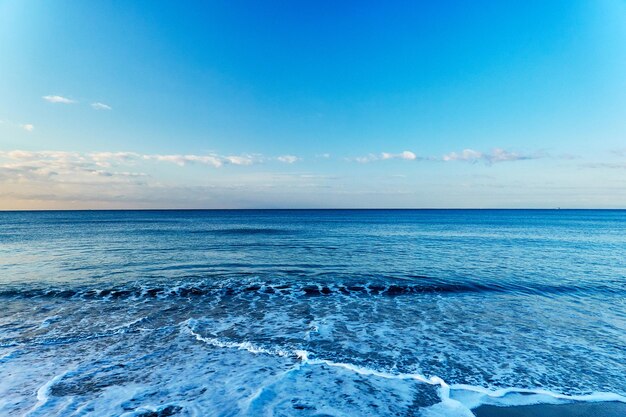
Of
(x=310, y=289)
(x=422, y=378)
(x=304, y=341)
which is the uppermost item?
(x=422, y=378)

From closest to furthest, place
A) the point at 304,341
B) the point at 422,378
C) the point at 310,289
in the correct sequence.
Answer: the point at 422,378, the point at 304,341, the point at 310,289

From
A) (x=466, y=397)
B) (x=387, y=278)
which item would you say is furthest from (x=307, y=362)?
(x=387, y=278)

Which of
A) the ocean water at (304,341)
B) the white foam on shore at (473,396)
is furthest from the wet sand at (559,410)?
the ocean water at (304,341)

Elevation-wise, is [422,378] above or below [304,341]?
above

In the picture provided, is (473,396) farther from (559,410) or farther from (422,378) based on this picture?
(559,410)

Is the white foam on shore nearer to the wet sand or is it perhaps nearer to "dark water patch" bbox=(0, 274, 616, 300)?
the wet sand

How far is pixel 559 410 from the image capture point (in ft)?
23.1

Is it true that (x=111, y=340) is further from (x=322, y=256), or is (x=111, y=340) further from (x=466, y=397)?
(x=322, y=256)

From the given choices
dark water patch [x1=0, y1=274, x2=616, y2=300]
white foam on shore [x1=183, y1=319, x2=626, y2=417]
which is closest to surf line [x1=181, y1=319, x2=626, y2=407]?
white foam on shore [x1=183, y1=319, x2=626, y2=417]

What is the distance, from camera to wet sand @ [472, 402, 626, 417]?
688 centimetres

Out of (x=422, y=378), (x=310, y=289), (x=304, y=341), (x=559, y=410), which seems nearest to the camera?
(x=559, y=410)

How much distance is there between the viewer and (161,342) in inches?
415

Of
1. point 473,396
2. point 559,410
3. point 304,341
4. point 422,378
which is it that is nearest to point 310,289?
point 304,341

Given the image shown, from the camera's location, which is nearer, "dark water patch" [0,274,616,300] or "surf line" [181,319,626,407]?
"surf line" [181,319,626,407]
